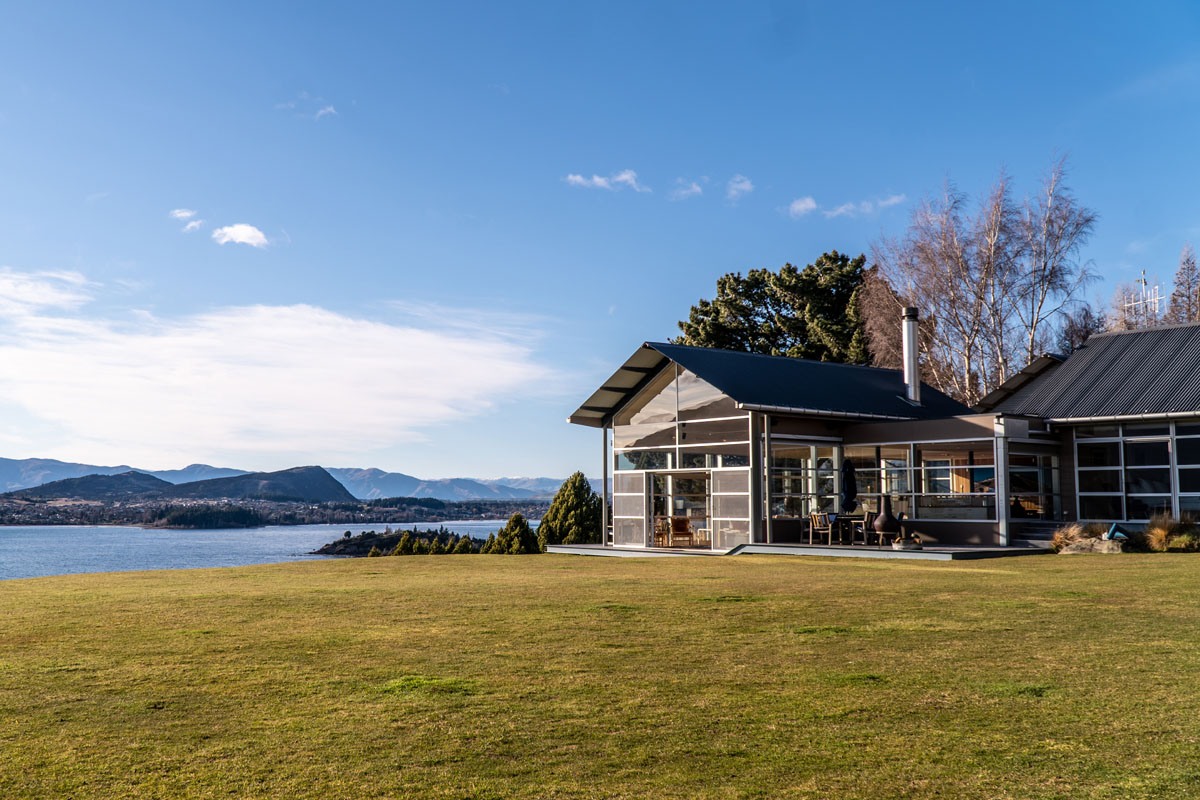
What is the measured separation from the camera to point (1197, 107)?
1253 inches

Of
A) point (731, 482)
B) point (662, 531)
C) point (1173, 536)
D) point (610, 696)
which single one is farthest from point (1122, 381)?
point (610, 696)

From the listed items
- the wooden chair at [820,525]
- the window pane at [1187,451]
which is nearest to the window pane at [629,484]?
the wooden chair at [820,525]

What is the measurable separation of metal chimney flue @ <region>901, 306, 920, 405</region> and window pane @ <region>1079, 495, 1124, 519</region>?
5.82m

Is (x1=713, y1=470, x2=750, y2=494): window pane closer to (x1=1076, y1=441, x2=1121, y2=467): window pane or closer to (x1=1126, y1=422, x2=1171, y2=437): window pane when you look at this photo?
(x1=1076, y1=441, x2=1121, y2=467): window pane

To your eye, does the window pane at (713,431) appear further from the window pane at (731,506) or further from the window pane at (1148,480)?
the window pane at (1148,480)

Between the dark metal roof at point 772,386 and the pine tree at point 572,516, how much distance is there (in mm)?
12338

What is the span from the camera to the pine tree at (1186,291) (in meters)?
52.2

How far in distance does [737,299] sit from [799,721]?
48.0 meters

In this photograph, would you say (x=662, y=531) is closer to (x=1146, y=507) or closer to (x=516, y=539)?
(x=1146, y=507)

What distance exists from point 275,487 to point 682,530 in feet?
469

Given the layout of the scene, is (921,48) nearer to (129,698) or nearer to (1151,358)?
(1151,358)

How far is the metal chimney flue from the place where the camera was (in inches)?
1146

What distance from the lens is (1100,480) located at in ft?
81.0

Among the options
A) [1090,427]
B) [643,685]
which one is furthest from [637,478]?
[643,685]
